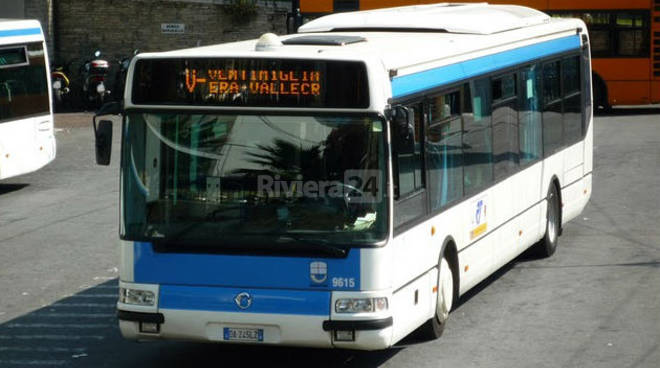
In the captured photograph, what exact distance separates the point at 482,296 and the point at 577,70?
4628 mm

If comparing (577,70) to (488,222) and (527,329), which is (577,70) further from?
(527,329)

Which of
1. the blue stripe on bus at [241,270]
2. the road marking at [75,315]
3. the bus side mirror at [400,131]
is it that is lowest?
the road marking at [75,315]

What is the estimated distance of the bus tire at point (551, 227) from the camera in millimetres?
15483

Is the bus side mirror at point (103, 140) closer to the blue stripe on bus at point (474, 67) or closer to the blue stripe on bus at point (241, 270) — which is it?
the blue stripe on bus at point (241, 270)

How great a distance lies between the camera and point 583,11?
33.1m

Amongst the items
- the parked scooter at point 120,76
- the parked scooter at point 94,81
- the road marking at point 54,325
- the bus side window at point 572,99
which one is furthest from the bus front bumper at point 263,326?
the parked scooter at point 120,76

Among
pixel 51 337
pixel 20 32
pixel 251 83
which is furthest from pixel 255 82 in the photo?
pixel 20 32

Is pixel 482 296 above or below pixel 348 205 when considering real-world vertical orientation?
below

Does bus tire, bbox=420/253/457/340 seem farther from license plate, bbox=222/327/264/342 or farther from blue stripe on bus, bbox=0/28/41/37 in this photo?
blue stripe on bus, bbox=0/28/41/37

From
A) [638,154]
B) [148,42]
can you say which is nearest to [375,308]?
[638,154]

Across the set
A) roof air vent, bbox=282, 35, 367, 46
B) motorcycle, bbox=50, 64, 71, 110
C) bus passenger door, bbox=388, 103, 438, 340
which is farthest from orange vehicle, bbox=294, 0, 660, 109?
bus passenger door, bbox=388, 103, 438, 340

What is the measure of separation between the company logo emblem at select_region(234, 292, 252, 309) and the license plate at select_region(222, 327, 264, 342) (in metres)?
0.16

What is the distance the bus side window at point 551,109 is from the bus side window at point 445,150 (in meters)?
3.54

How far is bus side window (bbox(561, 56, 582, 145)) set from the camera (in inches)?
643
